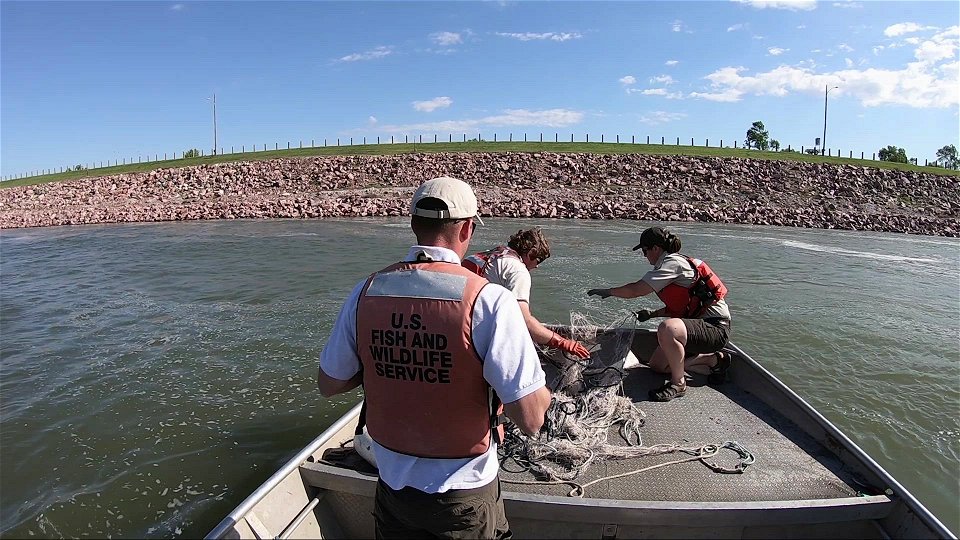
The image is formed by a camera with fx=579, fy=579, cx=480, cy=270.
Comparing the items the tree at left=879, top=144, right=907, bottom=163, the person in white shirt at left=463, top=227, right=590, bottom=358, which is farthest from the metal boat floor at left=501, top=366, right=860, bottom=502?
the tree at left=879, top=144, right=907, bottom=163

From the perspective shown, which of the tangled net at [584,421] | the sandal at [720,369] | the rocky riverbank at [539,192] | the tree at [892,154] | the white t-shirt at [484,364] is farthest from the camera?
the tree at [892,154]

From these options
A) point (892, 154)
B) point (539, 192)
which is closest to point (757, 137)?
point (892, 154)

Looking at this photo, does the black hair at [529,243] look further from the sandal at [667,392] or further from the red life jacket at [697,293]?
the sandal at [667,392]

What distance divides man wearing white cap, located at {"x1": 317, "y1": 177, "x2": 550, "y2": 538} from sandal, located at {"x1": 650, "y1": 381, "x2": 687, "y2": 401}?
369cm

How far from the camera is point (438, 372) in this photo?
2.07 metres

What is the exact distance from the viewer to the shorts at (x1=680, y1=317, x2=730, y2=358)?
5.62 metres

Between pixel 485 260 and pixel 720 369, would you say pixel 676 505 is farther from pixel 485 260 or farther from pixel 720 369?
pixel 720 369

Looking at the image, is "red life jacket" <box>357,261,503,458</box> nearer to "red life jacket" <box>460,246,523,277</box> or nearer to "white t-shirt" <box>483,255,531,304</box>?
"white t-shirt" <box>483,255,531,304</box>

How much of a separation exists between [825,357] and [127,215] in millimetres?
31661

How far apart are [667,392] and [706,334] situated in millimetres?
684

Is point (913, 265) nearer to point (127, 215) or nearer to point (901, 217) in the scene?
point (901, 217)

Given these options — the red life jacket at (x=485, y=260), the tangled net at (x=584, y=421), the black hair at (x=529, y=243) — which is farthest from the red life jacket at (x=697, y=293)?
the red life jacket at (x=485, y=260)

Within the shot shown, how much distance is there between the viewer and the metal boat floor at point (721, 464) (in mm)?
4070

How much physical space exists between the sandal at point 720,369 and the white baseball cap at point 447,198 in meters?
4.84
